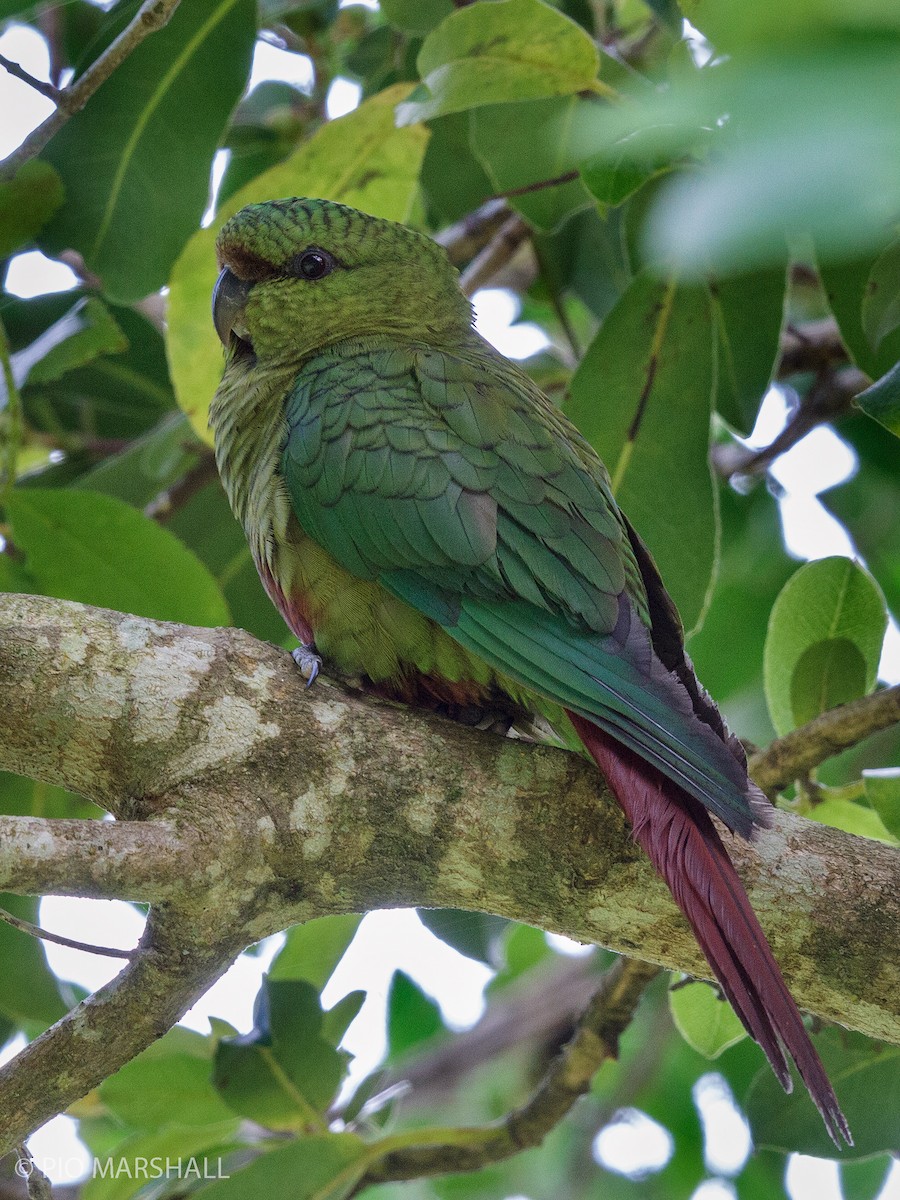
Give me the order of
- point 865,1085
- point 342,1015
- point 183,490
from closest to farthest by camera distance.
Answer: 1. point 865,1085
2. point 342,1015
3. point 183,490

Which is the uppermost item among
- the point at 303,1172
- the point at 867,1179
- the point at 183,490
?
the point at 183,490

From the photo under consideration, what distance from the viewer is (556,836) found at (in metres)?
1.64

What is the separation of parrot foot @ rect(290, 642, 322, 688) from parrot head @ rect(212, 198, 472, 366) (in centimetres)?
69

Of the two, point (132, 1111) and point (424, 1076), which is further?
point (424, 1076)

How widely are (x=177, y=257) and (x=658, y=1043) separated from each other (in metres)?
2.63

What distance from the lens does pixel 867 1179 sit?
285cm

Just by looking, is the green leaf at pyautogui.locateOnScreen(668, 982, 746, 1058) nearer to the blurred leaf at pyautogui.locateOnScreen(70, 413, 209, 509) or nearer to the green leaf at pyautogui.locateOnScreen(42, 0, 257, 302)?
the blurred leaf at pyautogui.locateOnScreen(70, 413, 209, 509)

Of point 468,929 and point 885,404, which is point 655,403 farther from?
point 468,929

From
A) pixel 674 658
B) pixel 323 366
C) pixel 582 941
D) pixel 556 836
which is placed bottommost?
pixel 582 941

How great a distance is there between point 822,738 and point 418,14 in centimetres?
182

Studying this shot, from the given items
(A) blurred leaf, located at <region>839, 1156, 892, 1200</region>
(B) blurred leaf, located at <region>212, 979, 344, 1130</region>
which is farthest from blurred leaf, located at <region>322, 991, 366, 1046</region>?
(A) blurred leaf, located at <region>839, 1156, 892, 1200</region>

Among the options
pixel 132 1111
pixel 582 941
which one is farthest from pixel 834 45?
pixel 132 1111

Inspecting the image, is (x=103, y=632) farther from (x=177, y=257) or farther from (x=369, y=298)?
(x=177, y=257)

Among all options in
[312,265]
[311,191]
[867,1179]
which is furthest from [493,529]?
[867,1179]
